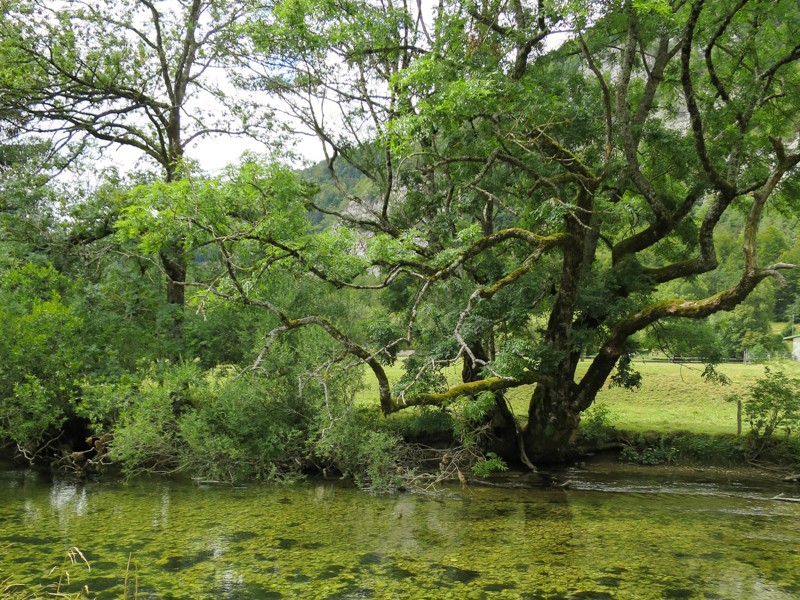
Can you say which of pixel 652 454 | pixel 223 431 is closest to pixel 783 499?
pixel 652 454

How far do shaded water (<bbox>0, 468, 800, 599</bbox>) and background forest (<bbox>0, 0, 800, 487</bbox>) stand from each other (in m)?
2.00

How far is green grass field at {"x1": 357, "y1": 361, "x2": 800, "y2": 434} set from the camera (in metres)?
20.7

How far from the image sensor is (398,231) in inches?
709

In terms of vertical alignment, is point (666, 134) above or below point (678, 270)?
above

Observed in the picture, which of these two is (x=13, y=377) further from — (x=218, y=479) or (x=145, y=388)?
(x=218, y=479)

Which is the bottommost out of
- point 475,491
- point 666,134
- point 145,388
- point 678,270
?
point 475,491

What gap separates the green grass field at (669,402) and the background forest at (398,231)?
2860mm

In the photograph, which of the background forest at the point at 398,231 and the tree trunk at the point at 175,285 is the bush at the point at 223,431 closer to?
the background forest at the point at 398,231

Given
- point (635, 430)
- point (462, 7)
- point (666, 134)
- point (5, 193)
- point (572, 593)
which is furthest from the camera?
point (5, 193)

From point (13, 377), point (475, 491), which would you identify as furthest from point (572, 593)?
point (13, 377)

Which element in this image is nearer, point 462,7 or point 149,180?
point 462,7

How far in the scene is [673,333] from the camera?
17.4m

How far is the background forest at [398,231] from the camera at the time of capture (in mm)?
13820

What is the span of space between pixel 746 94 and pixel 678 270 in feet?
14.7
